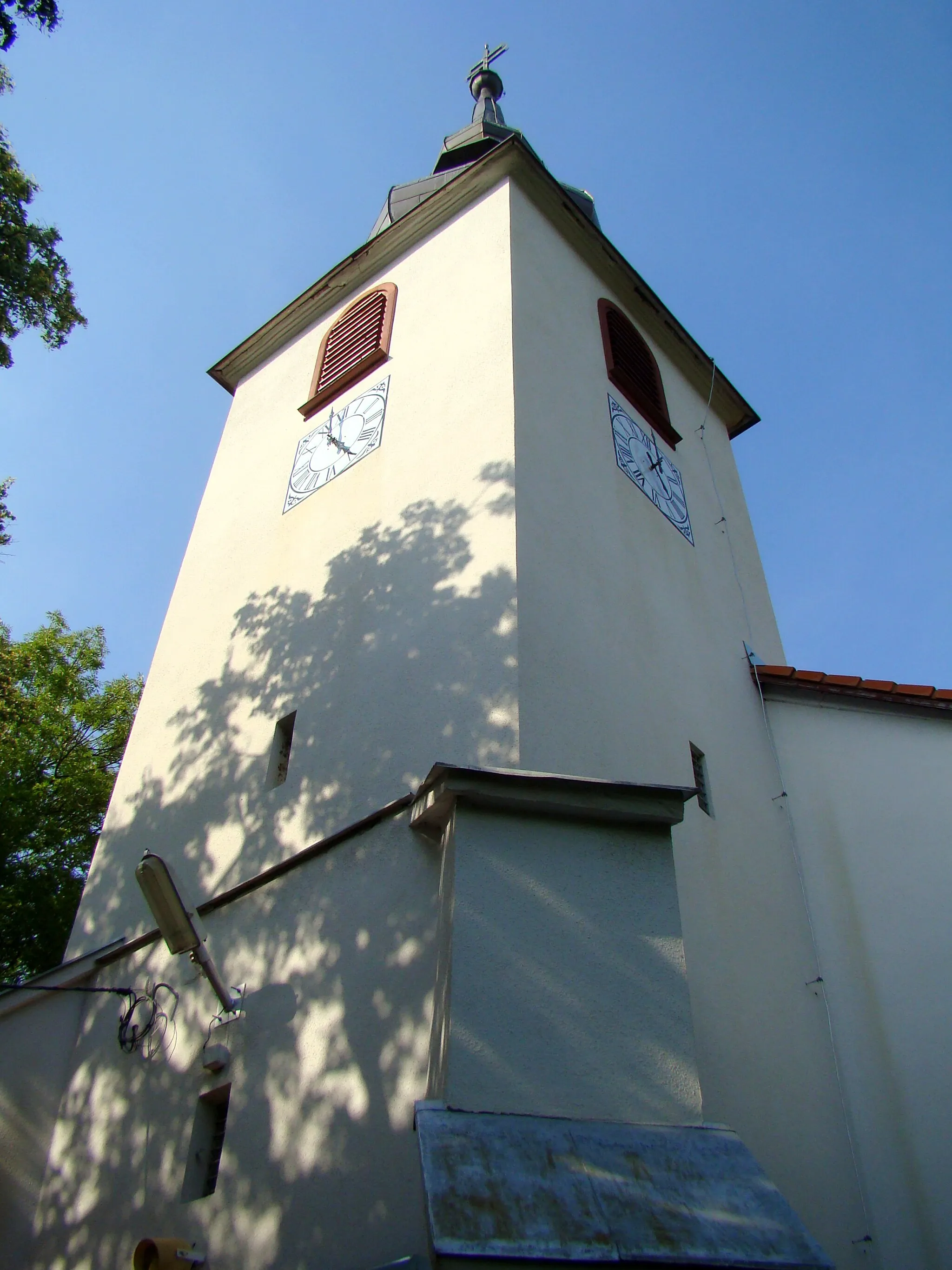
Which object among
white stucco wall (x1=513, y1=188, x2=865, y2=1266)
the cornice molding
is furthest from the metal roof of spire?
the cornice molding

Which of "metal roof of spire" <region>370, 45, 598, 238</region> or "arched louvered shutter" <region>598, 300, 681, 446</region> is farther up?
"metal roof of spire" <region>370, 45, 598, 238</region>

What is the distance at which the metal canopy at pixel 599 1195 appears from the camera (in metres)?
3.69

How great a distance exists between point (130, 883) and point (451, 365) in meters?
5.24

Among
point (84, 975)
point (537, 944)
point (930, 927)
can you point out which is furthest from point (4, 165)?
point (930, 927)

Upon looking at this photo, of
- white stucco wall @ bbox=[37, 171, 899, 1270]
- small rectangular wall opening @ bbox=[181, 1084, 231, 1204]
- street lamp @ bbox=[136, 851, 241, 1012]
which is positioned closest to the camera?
small rectangular wall opening @ bbox=[181, 1084, 231, 1204]

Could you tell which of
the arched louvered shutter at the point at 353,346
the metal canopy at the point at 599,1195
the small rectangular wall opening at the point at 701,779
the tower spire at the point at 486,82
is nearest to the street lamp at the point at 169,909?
the metal canopy at the point at 599,1195

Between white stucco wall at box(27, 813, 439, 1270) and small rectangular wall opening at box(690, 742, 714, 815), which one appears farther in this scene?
small rectangular wall opening at box(690, 742, 714, 815)

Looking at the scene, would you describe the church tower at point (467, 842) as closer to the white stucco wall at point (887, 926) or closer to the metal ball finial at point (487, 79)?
the white stucco wall at point (887, 926)

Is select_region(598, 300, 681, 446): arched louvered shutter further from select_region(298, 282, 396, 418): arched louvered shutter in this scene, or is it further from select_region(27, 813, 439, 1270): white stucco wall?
select_region(27, 813, 439, 1270): white stucco wall

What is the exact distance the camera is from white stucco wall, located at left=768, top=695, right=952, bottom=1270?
6617 mm

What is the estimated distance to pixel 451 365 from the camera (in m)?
9.53

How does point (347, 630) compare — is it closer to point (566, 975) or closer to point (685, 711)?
point (685, 711)

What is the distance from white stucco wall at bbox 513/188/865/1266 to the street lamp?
7.16 ft

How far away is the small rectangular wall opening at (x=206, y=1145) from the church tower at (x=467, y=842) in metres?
0.03
